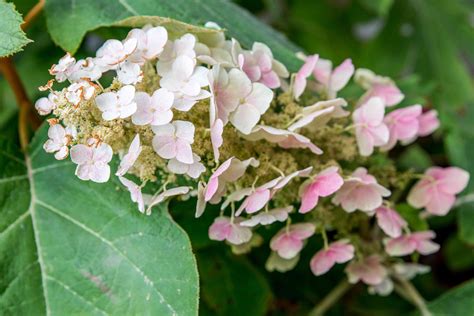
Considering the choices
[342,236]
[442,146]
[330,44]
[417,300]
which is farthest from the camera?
[330,44]

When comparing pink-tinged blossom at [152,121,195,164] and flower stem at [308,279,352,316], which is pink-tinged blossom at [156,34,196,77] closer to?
pink-tinged blossom at [152,121,195,164]

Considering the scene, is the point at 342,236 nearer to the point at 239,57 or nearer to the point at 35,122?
the point at 239,57

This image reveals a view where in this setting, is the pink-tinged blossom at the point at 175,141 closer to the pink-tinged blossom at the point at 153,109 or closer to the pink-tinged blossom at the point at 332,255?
the pink-tinged blossom at the point at 153,109

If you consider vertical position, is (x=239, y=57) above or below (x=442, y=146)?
above

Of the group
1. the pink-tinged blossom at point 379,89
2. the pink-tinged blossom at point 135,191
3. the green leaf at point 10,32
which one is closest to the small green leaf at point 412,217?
the pink-tinged blossom at point 379,89

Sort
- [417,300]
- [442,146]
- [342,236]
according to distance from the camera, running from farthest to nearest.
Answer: [442,146]
[417,300]
[342,236]

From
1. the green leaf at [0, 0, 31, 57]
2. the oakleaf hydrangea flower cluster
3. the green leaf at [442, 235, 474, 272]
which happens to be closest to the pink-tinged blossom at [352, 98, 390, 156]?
the oakleaf hydrangea flower cluster

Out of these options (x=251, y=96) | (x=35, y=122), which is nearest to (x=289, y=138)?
(x=251, y=96)
